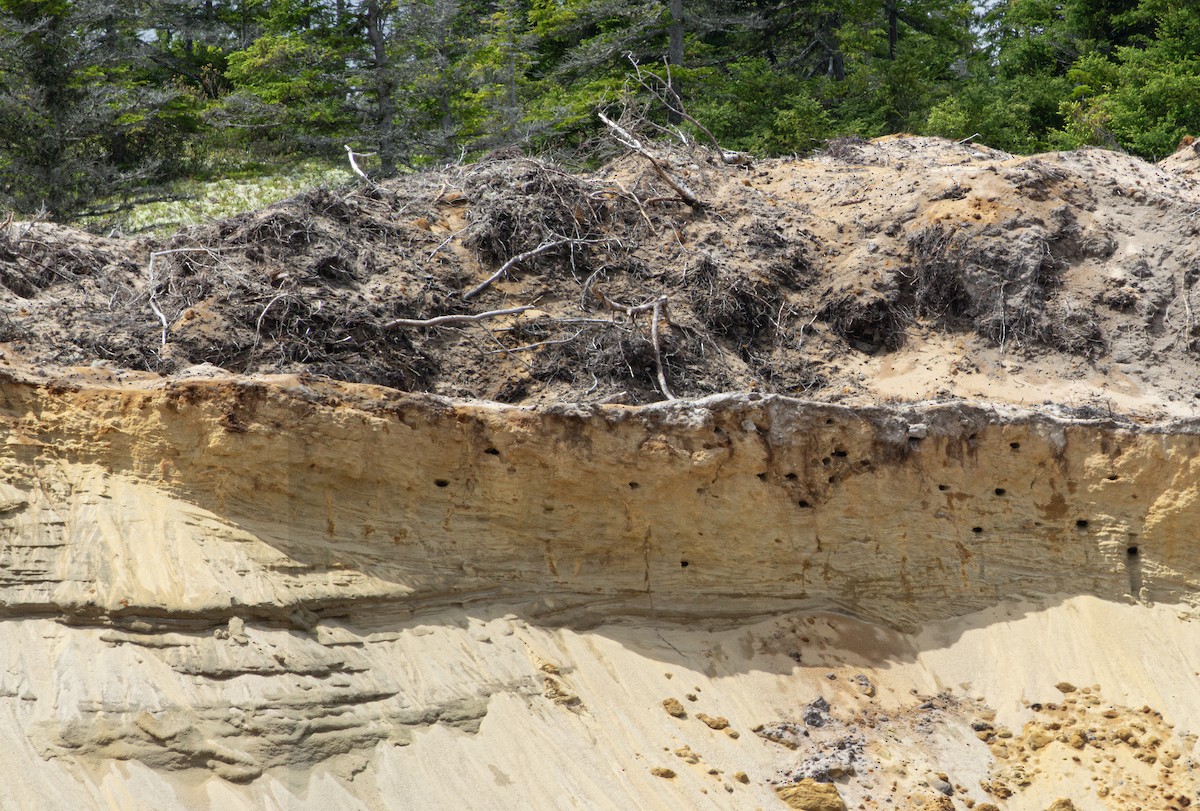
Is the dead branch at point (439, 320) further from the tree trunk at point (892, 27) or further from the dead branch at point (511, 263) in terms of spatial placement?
the tree trunk at point (892, 27)

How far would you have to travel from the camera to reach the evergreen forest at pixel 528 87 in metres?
17.5

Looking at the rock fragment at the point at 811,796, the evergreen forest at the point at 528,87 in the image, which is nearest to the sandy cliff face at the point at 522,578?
the rock fragment at the point at 811,796

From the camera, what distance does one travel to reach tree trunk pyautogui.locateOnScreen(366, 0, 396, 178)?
1934 cm

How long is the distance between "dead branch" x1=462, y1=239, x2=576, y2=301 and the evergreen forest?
20.6 ft

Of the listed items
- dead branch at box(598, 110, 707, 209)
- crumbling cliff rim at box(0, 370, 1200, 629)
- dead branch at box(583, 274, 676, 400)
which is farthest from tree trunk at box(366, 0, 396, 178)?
crumbling cliff rim at box(0, 370, 1200, 629)

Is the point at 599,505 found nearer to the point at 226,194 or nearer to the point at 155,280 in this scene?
the point at 155,280

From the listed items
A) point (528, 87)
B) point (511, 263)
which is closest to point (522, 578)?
point (511, 263)

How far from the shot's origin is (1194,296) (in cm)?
1055

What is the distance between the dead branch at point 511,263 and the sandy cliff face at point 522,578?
2539mm

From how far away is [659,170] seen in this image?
11906 millimetres

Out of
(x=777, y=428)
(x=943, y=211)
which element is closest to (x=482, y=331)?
(x=777, y=428)

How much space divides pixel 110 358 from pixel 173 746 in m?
3.42

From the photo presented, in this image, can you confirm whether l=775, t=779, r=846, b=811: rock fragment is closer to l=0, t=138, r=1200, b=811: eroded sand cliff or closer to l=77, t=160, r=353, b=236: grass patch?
l=0, t=138, r=1200, b=811: eroded sand cliff

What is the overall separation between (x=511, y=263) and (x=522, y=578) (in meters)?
3.49
